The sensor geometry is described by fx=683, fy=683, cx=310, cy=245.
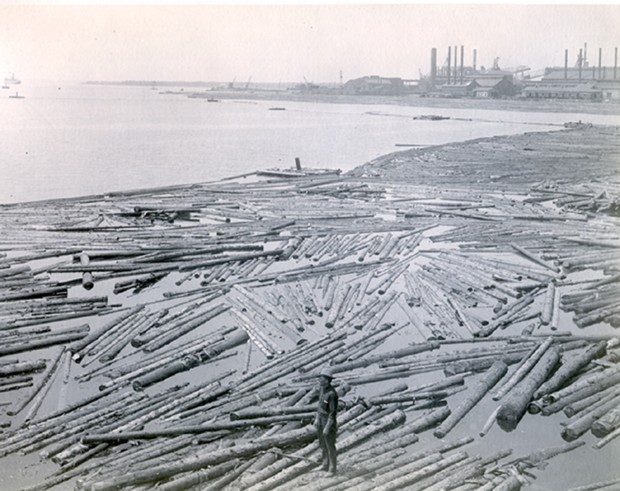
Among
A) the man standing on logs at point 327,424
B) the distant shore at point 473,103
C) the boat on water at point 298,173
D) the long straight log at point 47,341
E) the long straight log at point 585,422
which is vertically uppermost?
the distant shore at point 473,103

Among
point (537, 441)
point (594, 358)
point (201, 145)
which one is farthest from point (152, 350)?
point (201, 145)

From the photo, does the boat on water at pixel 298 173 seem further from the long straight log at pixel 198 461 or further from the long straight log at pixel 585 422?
the long straight log at pixel 198 461

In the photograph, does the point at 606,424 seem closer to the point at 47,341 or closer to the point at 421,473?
the point at 421,473

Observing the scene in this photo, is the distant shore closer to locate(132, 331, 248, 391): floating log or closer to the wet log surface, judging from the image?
the wet log surface

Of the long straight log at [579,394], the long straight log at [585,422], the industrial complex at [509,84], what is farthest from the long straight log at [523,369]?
the industrial complex at [509,84]

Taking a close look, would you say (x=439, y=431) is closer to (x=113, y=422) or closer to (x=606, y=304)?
(x=113, y=422)

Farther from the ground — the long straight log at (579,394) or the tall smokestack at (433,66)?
the tall smokestack at (433,66)

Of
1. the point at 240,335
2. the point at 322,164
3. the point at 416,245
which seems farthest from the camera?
the point at 322,164
